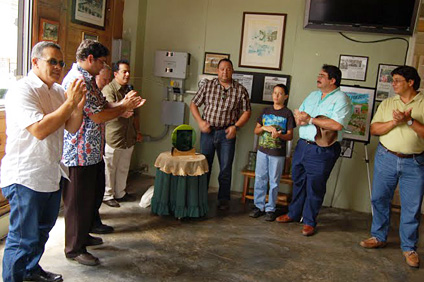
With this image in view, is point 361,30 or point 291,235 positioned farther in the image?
point 361,30

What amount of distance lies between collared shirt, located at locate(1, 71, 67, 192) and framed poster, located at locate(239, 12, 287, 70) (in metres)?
3.12

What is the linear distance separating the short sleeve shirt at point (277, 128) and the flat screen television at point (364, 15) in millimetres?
1272

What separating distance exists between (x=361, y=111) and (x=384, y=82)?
1.45 feet

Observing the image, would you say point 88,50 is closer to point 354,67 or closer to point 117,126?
point 117,126

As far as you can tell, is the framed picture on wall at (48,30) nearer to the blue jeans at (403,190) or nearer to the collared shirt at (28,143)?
the collared shirt at (28,143)

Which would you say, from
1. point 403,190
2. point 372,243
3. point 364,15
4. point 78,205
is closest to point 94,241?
point 78,205

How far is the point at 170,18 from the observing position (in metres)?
5.20

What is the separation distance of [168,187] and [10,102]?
198 cm

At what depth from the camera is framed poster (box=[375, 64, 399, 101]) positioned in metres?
4.64

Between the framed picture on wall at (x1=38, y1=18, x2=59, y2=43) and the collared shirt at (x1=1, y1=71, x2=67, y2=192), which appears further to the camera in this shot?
the framed picture on wall at (x1=38, y1=18, x2=59, y2=43)

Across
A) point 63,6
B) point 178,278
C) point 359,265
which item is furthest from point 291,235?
point 63,6

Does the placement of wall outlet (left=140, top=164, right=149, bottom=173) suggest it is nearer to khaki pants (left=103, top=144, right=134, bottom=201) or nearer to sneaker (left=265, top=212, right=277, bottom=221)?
khaki pants (left=103, top=144, right=134, bottom=201)

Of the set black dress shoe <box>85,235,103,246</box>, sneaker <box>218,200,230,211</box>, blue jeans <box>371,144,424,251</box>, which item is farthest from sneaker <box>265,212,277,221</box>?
black dress shoe <box>85,235,103,246</box>

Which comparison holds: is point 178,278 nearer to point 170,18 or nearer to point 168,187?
point 168,187
